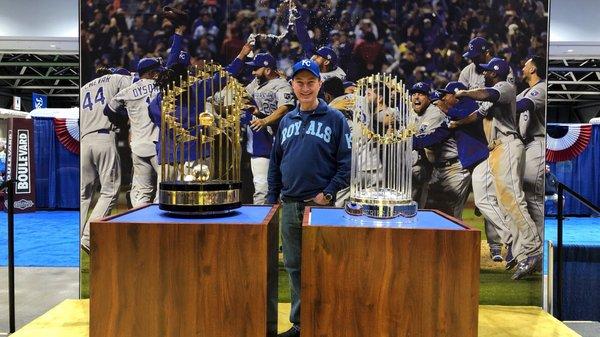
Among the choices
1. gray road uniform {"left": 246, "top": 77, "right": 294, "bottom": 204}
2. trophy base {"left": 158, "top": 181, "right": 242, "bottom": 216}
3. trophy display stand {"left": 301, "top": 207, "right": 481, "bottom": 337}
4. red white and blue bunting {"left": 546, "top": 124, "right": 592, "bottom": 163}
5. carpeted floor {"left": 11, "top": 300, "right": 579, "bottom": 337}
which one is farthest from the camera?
red white and blue bunting {"left": 546, "top": 124, "right": 592, "bottom": 163}

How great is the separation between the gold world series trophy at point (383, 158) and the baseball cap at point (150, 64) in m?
2.19

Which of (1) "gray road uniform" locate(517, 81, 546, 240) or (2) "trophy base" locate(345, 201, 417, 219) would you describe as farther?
(1) "gray road uniform" locate(517, 81, 546, 240)

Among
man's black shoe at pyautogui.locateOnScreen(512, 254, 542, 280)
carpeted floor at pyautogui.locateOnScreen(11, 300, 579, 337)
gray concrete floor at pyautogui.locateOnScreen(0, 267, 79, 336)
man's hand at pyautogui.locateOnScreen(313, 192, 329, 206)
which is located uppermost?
man's hand at pyautogui.locateOnScreen(313, 192, 329, 206)

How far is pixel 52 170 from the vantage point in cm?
964

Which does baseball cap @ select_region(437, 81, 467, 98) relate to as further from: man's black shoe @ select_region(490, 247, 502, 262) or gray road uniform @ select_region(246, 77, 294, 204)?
man's black shoe @ select_region(490, 247, 502, 262)

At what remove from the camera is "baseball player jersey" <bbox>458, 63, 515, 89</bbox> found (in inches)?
140

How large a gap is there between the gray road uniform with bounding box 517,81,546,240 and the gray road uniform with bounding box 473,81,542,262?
0.04 metres

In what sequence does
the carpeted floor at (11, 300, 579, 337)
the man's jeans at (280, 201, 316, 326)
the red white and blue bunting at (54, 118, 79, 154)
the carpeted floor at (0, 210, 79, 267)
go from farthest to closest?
the red white and blue bunting at (54, 118, 79, 154) → the carpeted floor at (0, 210, 79, 267) → the carpeted floor at (11, 300, 579, 337) → the man's jeans at (280, 201, 316, 326)

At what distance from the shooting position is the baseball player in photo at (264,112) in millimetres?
3623

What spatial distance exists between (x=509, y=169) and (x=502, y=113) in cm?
44

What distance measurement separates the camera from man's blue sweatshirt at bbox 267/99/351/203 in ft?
8.79

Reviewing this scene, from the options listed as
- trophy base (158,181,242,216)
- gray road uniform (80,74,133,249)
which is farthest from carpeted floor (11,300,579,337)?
trophy base (158,181,242,216)

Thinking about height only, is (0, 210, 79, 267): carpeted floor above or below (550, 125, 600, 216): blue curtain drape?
below

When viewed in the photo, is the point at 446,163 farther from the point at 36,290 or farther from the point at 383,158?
the point at 36,290
